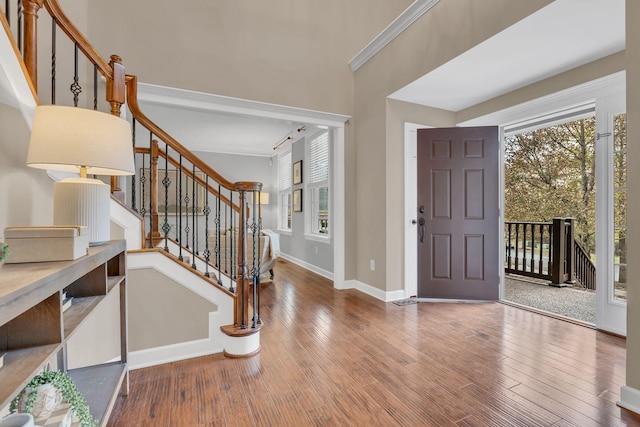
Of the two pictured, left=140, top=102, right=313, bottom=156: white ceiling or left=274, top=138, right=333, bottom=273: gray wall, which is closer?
left=274, top=138, right=333, bottom=273: gray wall

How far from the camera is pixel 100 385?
1421 mm

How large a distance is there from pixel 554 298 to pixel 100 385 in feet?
15.0

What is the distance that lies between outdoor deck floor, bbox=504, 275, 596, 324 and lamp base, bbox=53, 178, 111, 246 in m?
3.95

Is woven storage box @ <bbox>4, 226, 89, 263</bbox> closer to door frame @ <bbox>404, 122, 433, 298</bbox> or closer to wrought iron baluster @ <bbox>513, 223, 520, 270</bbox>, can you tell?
door frame @ <bbox>404, 122, 433, 298</bbox>

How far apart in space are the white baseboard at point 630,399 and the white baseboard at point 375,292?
2.09m

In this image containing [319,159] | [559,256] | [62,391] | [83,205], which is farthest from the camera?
[319,159]

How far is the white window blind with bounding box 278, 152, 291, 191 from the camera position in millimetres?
6959

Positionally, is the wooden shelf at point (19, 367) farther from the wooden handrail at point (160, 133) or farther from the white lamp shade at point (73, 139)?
the wooden handrail at point (160, 133)

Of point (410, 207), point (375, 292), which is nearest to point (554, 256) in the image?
point (410, 207)

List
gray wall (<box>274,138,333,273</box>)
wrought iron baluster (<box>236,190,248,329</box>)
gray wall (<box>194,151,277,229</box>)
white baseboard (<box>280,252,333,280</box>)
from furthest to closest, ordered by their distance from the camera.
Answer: gray wall (<box>194,151,277,229</box>), gray wall (<box>274,138,333,273</box>), white baseboard (<box>280,252,333,280</box>), wrought iron baluster (<box>236,190,248,329</box>)

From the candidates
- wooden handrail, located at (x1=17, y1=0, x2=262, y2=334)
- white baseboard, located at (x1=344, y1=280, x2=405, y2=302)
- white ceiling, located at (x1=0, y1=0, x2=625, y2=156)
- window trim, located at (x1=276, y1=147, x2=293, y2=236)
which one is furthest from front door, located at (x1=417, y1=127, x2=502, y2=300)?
window trim, located at (x1=276, y1=147, x2=293, y2=236)

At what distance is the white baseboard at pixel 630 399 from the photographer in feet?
5.07

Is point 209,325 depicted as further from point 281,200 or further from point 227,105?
point 281,200

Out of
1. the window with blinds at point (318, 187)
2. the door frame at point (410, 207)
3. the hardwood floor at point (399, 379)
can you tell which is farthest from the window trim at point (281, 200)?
the hardwood floor at point (399, 379)
